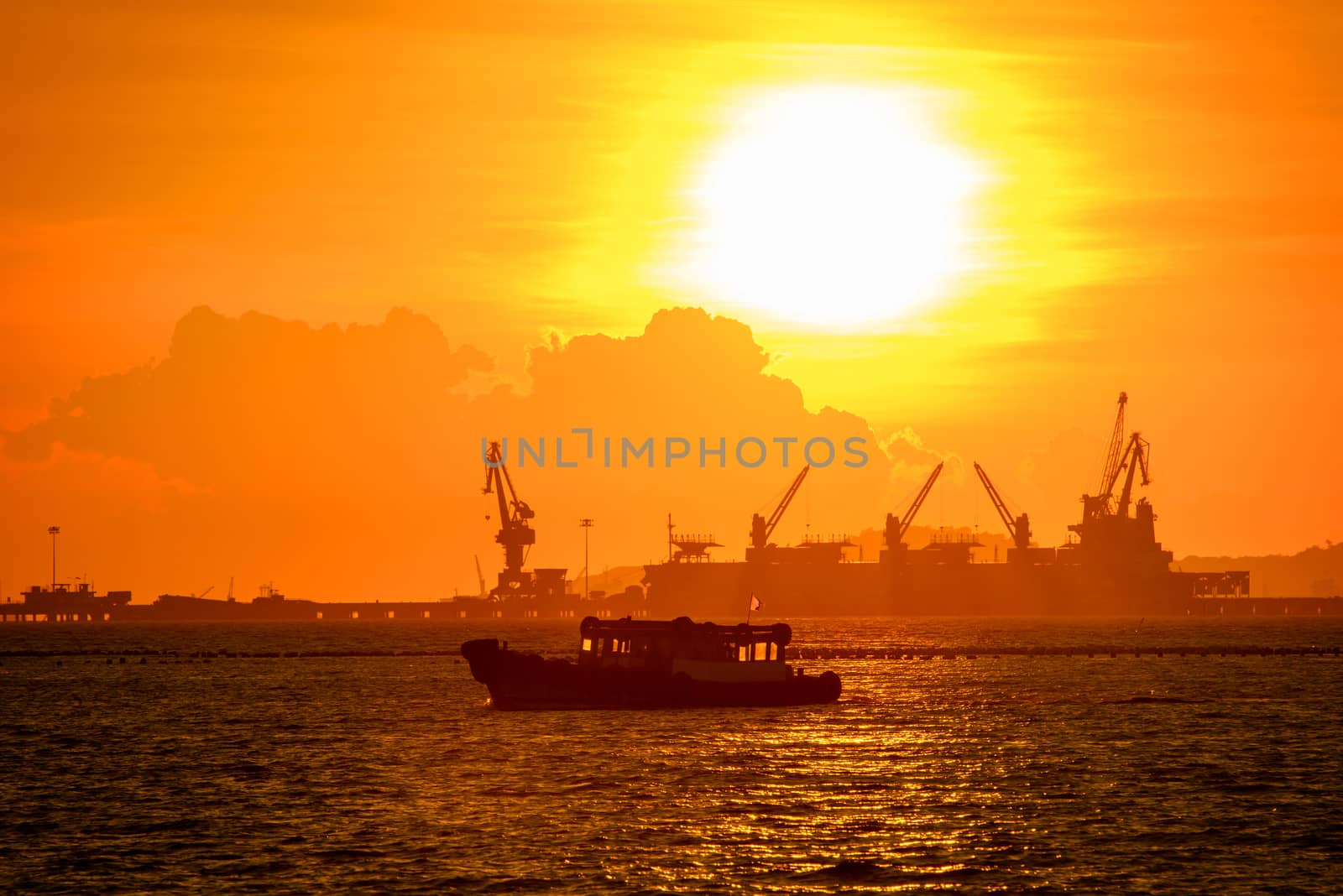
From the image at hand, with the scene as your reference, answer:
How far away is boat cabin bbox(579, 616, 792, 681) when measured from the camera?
9144cm

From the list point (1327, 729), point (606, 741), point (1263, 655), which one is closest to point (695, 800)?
point (606, 741)

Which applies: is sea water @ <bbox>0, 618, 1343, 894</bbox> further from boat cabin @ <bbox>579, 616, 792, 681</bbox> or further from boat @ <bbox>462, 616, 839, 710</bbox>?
boat cabin @ <bbox>579, 616, 792, 681</bbox>

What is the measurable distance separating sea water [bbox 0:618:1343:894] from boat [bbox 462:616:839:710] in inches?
54.8

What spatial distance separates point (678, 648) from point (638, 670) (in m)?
2.66

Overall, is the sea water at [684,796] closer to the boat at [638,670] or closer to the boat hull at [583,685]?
the boat hull at [583,685]

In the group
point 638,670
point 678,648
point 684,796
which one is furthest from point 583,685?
point 684,796

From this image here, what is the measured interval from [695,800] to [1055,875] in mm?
16822

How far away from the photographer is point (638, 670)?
91188 millimetres

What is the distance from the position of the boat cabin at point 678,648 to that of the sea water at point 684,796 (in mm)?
2959

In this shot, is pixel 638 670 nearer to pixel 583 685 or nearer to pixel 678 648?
pixel 678 648

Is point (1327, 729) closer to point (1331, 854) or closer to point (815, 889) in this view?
point (1331, 854)

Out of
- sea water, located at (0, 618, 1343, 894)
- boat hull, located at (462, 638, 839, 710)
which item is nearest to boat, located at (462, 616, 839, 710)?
boat hull, located at (462, 638, 839, 710)

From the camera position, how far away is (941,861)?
156 ft

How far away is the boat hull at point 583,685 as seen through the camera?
3551 inches
